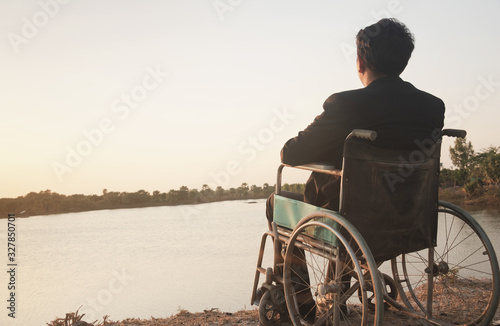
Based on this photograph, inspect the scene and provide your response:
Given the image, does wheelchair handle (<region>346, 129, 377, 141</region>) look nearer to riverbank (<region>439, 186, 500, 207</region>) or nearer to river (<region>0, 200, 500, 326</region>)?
river (<region>0, 200, 500, 326</region>)

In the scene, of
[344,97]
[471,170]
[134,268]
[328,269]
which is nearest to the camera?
[344,97]

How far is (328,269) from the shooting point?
90.3 inches

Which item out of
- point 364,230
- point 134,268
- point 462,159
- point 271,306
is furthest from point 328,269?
point 462,159

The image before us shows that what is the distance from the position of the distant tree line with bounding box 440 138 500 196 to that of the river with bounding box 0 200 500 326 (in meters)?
6.12

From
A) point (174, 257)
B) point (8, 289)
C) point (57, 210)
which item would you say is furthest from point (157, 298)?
point (57, 210)

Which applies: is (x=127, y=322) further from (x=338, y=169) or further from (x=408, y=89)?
(x=408, y=89)

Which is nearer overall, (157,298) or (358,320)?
(358,320)

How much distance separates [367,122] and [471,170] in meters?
15.4

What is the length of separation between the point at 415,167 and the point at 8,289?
4231 millimetres

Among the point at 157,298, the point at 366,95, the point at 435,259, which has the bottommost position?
the point at 157,298

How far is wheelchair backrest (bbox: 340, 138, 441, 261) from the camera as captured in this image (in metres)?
1.78

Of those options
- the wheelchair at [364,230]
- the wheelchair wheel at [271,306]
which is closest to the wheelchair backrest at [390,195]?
the wheelchair at [364,230]

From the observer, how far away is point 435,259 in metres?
2.30

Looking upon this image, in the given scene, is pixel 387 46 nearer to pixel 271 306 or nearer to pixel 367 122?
pixel 367 122
